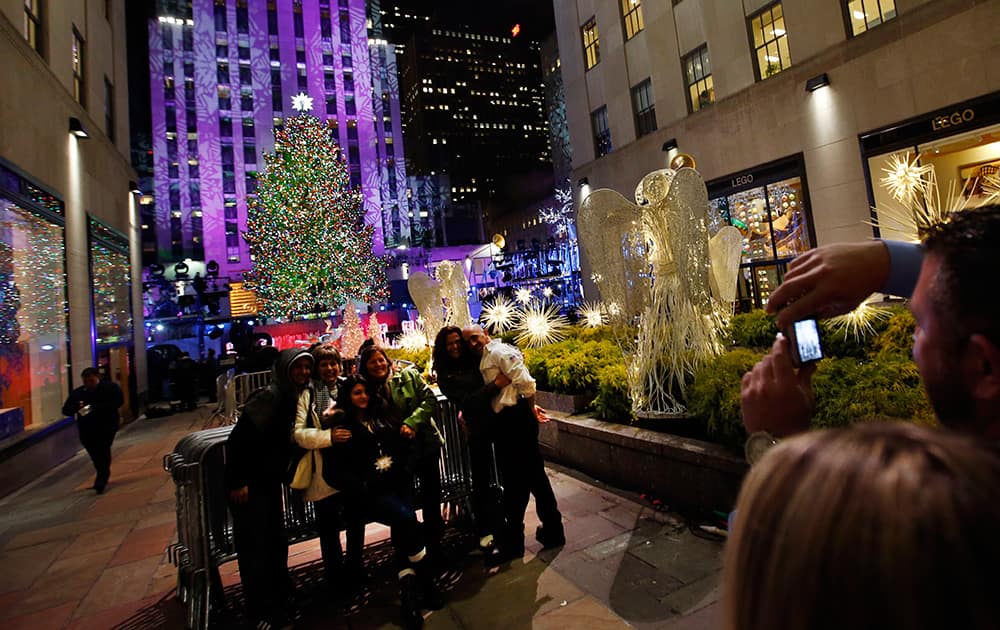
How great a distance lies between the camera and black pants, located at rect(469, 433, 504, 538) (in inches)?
162

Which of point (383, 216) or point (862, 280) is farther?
point (383, 216)

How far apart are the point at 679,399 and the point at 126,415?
46.0 feet

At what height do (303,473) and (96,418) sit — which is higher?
(96,418)

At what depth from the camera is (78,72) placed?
38.2 ft

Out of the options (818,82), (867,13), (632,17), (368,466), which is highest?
(632,17)

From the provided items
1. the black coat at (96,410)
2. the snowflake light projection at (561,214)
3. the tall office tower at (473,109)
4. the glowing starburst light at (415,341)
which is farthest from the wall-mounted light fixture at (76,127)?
the tall office tower at (473,109)

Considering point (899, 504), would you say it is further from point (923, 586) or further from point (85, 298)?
point (85, 298)

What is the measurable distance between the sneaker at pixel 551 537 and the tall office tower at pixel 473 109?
84770 millimetres

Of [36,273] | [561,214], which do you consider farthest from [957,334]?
[561,214]

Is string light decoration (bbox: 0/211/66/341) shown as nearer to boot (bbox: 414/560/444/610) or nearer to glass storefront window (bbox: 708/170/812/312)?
boot (bbox: 414/560/444/610)

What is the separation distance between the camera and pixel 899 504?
479 millimetres

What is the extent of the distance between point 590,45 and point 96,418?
64.8ft

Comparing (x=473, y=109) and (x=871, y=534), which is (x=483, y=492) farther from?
(x=473, y=109)

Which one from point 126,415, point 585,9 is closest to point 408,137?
point 585,9
